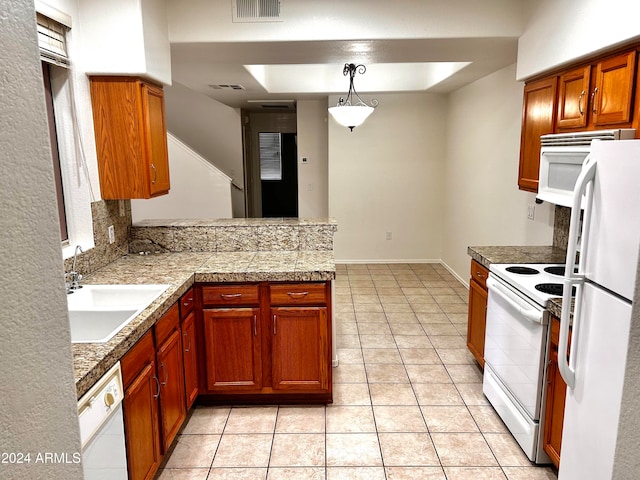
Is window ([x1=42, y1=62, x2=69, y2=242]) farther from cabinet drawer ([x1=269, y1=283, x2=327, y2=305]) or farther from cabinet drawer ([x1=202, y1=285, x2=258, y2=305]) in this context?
cabinet drawer ([x1=269, y1=283, x2=327, y2=305])

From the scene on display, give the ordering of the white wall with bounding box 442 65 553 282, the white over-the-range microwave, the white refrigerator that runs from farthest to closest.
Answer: the white wall with bounding box 442 65 553 282 < the white over-the-range microwave < the white refrigerator

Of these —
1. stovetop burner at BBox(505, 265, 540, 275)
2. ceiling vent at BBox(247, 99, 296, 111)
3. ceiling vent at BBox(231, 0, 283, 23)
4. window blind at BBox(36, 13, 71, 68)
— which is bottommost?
stovetop burner at BBox(505, 265, 540, 275)

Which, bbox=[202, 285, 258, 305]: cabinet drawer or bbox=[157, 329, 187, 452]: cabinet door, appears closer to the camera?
bbox=[157, 329, 187, 452]: cabinet door

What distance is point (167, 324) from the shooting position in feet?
7.50

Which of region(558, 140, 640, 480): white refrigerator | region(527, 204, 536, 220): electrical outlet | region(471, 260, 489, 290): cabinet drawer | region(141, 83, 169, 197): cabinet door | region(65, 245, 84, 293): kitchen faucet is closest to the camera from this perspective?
region(558, 140, 640, 480): white refrigerator

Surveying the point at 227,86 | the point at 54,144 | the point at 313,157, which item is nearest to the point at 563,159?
the point at 54,144

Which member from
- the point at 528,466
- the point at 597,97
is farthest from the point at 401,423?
the point at 597,97

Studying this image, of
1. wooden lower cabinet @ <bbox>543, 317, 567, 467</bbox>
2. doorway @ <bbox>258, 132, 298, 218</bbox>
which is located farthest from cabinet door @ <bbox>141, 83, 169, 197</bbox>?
doorway @ <bbox>258, 132, 298, 218</bbox>

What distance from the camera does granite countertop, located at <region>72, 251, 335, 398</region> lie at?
2014 millimetres

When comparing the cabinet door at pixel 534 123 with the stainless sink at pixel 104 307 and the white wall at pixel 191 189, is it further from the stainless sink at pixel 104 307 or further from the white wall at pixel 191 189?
the white wall at pixel 191 189

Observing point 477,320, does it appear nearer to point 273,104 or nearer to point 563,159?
point 563,159

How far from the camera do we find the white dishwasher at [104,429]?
1.47m

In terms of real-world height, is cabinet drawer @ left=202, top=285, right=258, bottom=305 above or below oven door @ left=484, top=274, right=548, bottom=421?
above

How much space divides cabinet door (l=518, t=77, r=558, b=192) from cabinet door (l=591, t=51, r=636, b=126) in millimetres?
433
